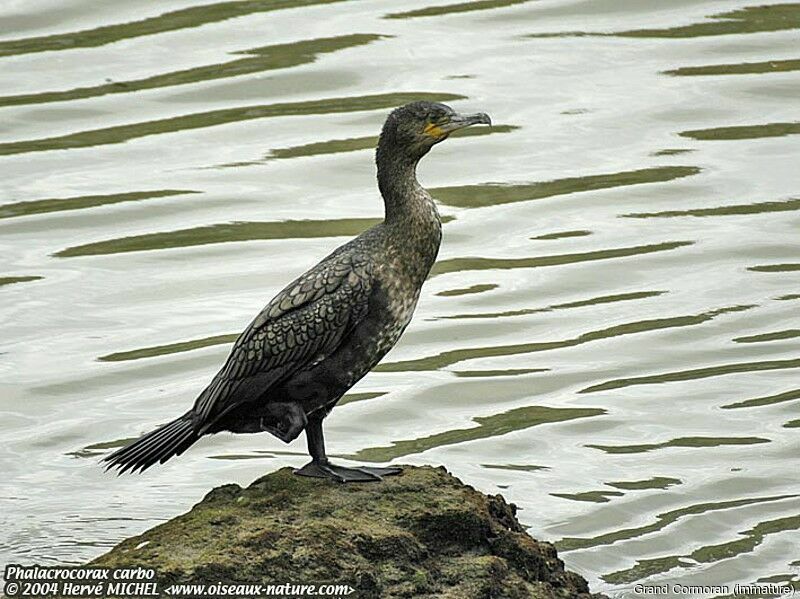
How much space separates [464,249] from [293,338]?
4597mm

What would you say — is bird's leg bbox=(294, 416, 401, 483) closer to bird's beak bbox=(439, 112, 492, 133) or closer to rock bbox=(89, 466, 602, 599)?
rock bbox=(89, 466, 602, 599)

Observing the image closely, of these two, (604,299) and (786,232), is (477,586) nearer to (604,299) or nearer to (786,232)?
(604,299)

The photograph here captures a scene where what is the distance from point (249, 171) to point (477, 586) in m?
6.53

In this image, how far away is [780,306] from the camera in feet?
32.7

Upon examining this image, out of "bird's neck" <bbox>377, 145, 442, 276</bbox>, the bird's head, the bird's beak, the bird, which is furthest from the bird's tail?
the bird's beak

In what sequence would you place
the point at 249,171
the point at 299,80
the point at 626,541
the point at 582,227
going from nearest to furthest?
the point at 626,541 < the point at 582,227 < the point at 249,171 < the point at 299,80

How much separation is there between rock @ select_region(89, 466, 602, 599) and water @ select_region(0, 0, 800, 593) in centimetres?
141

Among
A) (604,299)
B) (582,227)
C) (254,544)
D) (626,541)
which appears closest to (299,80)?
→ (582,227)

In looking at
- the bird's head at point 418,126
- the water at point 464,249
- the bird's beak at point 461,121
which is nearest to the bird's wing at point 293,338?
the bird's head at point 418,126

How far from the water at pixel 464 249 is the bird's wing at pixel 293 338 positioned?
1.30m

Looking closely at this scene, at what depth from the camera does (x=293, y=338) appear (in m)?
6.37

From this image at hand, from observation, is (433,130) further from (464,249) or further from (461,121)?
(464,249)

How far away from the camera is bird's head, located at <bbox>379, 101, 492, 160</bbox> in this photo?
21.7 feet

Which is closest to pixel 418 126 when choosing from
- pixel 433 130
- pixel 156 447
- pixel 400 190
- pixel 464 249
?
pixel 433 130
